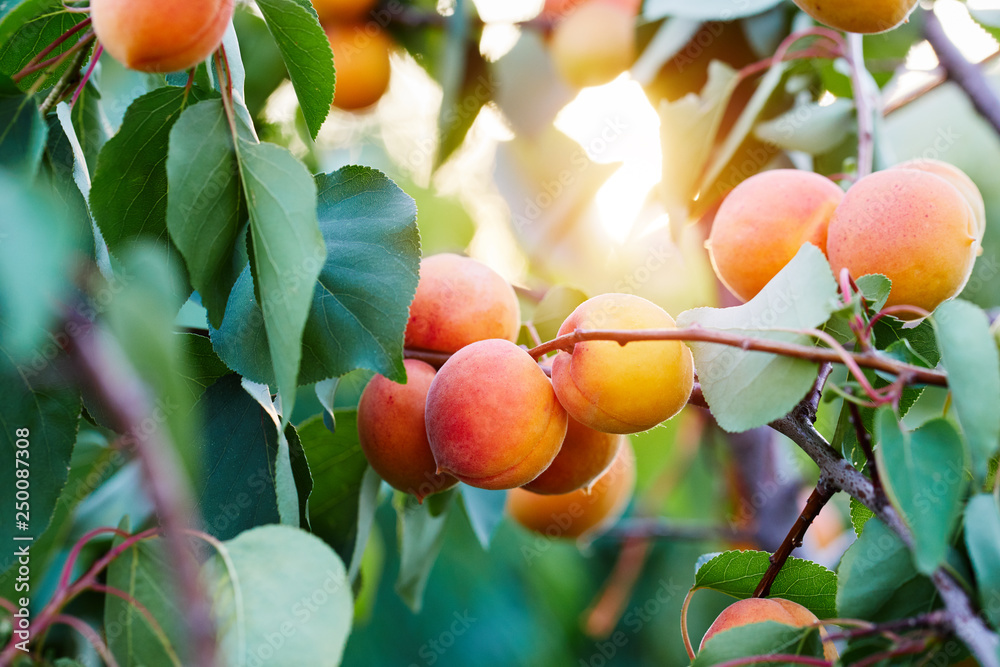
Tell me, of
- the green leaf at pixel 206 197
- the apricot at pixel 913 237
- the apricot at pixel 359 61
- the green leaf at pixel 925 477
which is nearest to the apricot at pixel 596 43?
the apricot at pixel 359 61

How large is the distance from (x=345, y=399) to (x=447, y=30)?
628mm

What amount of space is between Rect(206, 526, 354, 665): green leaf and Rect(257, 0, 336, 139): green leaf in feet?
0.98

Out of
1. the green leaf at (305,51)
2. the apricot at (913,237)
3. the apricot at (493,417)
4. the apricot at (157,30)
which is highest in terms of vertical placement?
the apricot at (157,30)

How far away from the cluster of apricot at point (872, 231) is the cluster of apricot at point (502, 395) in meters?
0.16

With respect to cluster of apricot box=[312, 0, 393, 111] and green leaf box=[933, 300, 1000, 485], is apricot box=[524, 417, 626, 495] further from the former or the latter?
cluster of apricot box=[312, 0, 393, 111]

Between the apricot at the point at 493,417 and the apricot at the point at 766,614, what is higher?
the apricot at the point at 493,417

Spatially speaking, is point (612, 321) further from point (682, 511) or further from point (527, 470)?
point (682, 511)

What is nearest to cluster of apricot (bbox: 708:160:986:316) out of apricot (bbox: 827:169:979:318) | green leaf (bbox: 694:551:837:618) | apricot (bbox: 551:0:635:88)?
apricot (bbox: 827:169:979:318)

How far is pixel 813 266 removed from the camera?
1.60ft

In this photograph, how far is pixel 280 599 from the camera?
40cm

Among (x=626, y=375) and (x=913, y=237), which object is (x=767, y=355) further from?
(x=913, y=237)

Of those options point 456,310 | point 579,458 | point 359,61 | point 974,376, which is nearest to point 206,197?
point 456,310

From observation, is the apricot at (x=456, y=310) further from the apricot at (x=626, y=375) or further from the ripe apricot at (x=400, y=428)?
the apricot at (x=626, y=375)

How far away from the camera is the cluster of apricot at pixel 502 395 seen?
0.51m
